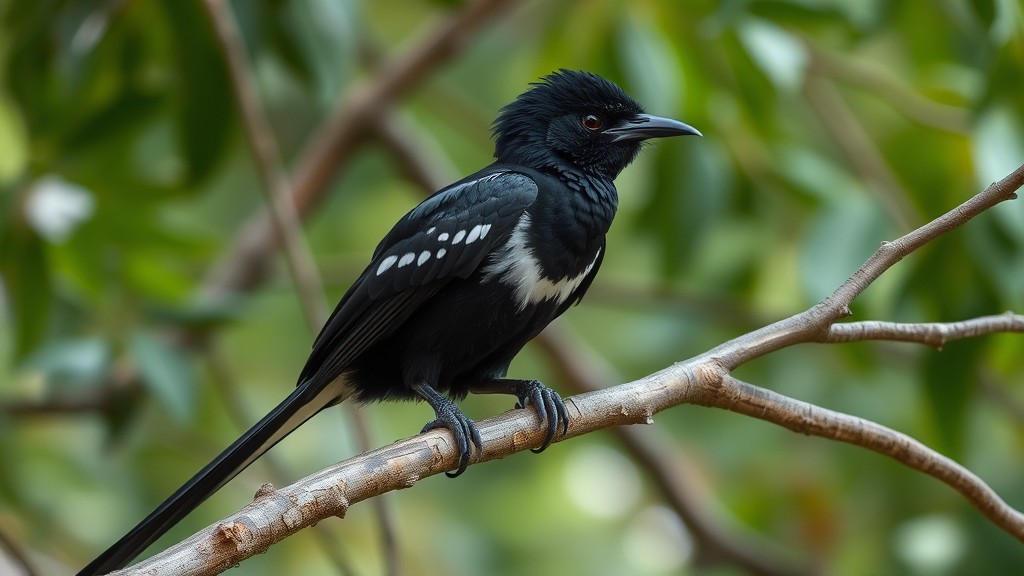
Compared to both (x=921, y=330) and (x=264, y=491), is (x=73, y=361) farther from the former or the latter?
(x=921, y=330)

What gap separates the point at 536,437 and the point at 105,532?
4264 millimetres

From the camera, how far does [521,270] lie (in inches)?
154

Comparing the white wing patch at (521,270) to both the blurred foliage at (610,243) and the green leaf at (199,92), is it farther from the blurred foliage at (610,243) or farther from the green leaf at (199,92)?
the green leaf at (199,92)

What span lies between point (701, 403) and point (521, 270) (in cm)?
79

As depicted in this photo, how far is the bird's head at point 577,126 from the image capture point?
4.39 metres

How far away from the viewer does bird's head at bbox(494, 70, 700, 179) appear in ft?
14.4

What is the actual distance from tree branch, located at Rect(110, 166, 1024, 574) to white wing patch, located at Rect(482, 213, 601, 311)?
0.52 m

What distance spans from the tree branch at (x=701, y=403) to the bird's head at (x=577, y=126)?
1.15 m

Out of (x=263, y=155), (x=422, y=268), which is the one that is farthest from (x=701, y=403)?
(x=263, y=155)

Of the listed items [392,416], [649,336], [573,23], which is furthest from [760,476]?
[573,23]

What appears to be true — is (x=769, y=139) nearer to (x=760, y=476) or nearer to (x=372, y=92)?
(x=372, y=92)

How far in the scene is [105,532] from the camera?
22.5ft

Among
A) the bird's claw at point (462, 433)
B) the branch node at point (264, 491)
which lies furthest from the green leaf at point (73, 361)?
the branch node at point (264, 491)

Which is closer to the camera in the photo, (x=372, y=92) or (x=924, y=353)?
(x=924, y=353)
